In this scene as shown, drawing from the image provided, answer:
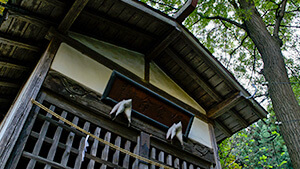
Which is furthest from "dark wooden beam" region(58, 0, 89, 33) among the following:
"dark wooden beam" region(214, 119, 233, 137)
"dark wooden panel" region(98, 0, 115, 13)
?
"dark wooden beam" region(214, 119, 233, 137)

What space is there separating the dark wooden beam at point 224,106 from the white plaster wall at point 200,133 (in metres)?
0.41

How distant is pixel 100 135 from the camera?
4.92m

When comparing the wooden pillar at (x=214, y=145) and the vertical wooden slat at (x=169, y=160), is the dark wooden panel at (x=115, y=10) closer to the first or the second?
the vertical wooden slat at (x=169, y=160)

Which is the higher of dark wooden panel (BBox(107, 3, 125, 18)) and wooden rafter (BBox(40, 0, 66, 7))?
dark wooden panel (BBox(107, 3, 125, 18))

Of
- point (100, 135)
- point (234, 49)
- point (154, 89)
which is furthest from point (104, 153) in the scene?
point (234, 49)

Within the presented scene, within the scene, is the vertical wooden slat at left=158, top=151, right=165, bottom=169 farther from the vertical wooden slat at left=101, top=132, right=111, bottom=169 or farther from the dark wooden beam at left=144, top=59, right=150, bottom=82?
the dark wooden beam at left=144, top=59, right=150, bottom=82

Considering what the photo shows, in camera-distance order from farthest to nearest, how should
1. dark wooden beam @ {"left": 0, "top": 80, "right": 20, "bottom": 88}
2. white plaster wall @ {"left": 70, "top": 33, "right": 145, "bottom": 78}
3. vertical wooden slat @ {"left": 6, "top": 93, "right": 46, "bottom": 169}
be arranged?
dark wooden beam @ {"left": 0, "top": 80, "right": 20, "bottom": 88}
white plaster wall @ {"left": 70, "top": 33, "right": 145, "bottom": 78}
vertical wooden slat @ {"left": 6, "top": 93, "right": 46, "bottom": 169}

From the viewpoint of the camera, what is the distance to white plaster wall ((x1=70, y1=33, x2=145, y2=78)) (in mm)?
5852

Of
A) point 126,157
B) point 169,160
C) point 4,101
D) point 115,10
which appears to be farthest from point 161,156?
point 4,101

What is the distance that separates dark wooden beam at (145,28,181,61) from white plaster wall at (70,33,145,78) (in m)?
0.26

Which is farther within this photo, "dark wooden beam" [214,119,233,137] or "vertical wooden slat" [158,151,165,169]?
"dark wooden beam" [214,119,233,137]

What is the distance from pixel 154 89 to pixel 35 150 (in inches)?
132

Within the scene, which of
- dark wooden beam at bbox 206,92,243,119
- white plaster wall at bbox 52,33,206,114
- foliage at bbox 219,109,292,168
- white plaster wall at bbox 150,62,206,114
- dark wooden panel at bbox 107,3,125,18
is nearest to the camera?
white plaster wall at bbox 52,33,206,114

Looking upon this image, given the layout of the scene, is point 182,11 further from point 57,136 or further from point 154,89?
point 57,136
